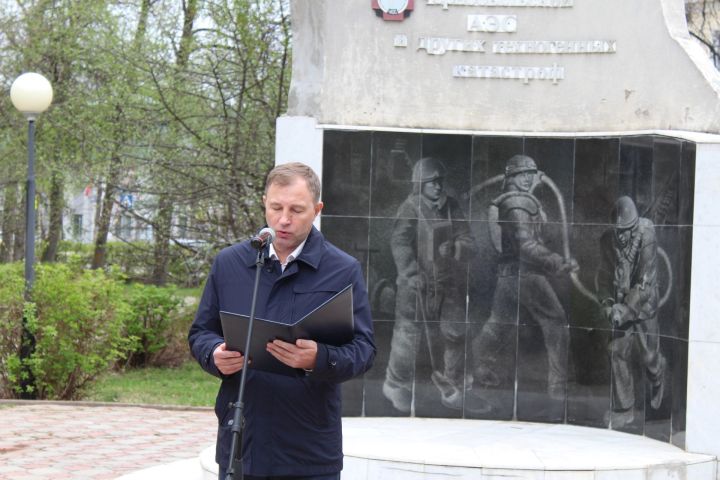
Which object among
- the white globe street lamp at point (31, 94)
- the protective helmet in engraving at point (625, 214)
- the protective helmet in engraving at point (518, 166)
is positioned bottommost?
the protective helmet in engraving at point (625, 214)

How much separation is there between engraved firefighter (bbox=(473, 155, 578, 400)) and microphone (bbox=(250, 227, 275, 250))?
514 centimetres

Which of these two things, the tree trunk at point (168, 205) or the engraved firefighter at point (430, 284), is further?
the tree trunk at point (168, 205)

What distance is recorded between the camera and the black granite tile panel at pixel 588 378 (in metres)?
8.77

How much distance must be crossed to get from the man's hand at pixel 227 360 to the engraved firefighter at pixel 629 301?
196 inches

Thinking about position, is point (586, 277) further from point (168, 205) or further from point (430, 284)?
point (168, 205)

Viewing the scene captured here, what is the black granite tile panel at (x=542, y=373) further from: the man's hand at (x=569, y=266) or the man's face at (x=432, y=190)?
the man's face at (x=432, y=190)

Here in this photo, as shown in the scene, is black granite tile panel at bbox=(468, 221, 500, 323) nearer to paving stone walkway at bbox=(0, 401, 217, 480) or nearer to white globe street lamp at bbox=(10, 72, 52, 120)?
paving stone walkway at bbox=(0, 401, 217, 480)

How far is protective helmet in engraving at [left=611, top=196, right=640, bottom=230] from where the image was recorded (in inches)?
337

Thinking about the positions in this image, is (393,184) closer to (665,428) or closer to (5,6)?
(665,428)

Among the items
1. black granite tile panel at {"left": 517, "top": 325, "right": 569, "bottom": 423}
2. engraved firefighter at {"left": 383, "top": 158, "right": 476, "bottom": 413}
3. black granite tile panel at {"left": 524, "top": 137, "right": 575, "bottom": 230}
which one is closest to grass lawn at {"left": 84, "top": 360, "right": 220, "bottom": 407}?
engraved firefighter at {"left": 383, "top": 158, "right": 476, "bottom": 413}

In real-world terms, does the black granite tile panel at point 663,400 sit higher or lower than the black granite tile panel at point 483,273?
lower

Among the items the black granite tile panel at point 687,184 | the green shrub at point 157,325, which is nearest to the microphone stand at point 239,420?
the black granite tile panel at point 687,184

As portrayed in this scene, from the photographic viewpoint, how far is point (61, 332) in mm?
12734

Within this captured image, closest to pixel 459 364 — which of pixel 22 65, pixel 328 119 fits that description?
pixel 328 119
